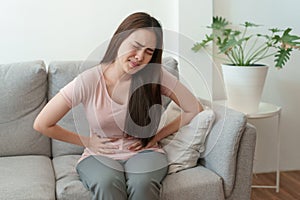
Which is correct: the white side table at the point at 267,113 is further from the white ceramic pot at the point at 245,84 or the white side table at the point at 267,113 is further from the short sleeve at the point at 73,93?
the short sleeve at the point at 73,93

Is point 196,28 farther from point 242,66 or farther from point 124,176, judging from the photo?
point 124,176

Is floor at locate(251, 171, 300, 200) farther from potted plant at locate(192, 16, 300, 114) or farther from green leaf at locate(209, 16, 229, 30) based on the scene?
green leaf at locate(209, 16, 229, 30)

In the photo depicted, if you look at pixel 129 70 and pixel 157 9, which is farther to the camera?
pixel 157 9

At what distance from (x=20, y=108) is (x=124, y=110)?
2.05ft

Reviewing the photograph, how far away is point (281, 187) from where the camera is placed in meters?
2.84

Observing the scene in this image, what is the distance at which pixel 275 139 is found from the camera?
9.96 feet

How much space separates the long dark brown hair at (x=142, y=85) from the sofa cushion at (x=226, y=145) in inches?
10.3

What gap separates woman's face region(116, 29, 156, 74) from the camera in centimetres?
180

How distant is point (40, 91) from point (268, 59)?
4.63 feet

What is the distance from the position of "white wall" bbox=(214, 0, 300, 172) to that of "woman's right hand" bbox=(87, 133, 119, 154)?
1.04m

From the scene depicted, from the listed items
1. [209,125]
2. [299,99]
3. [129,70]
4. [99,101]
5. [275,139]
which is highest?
[129,70]

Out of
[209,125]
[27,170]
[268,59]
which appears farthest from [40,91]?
[268,59]

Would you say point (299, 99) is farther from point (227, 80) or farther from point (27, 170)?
point (27, 170)

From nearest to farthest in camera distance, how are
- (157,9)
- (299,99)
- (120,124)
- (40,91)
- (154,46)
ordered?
(154,46) → (120,124) → (40,91) → (157,9) → (299,99)
